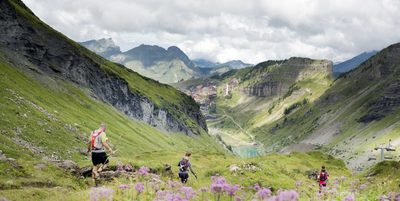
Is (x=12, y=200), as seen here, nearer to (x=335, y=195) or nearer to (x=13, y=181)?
(x=13, y=181)

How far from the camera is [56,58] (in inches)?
5536

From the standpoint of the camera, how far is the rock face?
125 metres

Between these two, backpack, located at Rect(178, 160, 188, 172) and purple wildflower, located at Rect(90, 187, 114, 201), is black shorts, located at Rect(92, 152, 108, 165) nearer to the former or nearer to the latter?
backpack, located at Rect(178, 160, 188, 172)

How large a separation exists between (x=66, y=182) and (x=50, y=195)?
185 inches

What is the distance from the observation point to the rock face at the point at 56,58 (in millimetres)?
125000

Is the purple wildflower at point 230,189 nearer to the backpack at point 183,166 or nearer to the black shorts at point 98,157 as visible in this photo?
the black shorts at point 98,157

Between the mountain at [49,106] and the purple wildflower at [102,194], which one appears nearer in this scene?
the purple wildflower at [102,194]

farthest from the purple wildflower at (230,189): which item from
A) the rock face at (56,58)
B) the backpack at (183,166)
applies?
the rock face at (56,58)

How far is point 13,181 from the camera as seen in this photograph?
22.8 metres

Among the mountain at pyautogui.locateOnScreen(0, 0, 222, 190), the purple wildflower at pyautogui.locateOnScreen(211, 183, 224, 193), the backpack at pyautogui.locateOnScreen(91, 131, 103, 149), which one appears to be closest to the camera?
the purple wildflower at pyautogui.locateOnScreen(211, 183, 224, 193)

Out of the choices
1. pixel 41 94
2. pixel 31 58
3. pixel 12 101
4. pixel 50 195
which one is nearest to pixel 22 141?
pixel 12 101

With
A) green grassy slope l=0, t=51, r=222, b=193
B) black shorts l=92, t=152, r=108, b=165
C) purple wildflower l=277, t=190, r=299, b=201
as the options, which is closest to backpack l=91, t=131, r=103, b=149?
black shorts l=92, t=152, r=108, b=165

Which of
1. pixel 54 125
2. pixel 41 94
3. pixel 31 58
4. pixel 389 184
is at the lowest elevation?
pixel 389 184

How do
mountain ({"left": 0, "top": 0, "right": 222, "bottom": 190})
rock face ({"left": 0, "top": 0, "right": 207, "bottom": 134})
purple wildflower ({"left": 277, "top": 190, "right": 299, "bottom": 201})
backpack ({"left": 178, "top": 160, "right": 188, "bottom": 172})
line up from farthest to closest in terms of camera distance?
rock face ({"left": 0, "top": 0, "right": 207, "bottom": 134}), backpack ({"left": 178, "top": 160, "right": 188, "bottom": 172}), mountain ({"left": 0, "top": 0, "right": 222, "bottom": 190}), purple wildflower ({"left": 277, "top": 190, "right": 299, "bottom": 201})
